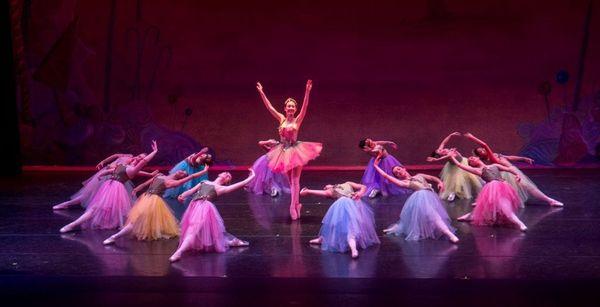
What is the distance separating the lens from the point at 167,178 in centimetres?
583

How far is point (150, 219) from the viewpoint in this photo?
5715mm

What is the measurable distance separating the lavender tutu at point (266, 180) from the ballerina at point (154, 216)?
2082 millimetres

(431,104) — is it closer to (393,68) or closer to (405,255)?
(393,68)

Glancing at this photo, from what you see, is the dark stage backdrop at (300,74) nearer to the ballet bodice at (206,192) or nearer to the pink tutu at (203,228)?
the ballet bodice at (206,192)

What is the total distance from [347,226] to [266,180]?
8.79 feet

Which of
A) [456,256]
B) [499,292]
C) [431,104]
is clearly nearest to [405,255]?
[456,256]

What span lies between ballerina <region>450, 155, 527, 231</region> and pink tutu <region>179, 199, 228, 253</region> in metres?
2.22

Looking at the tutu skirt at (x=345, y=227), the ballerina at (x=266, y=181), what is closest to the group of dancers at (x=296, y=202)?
the tutu skirt at (x=345, y=227)

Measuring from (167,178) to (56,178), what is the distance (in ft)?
12.2

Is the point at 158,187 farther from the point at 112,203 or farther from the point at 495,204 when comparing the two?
the point at 495,204

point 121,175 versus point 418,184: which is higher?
point 121,175

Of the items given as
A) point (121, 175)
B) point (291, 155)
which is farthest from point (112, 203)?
point (291, 155)

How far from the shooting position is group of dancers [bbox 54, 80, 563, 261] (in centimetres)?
532

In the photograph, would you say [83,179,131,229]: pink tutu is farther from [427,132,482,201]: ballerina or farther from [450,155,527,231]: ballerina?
[427,132,482,201]: ballerina
